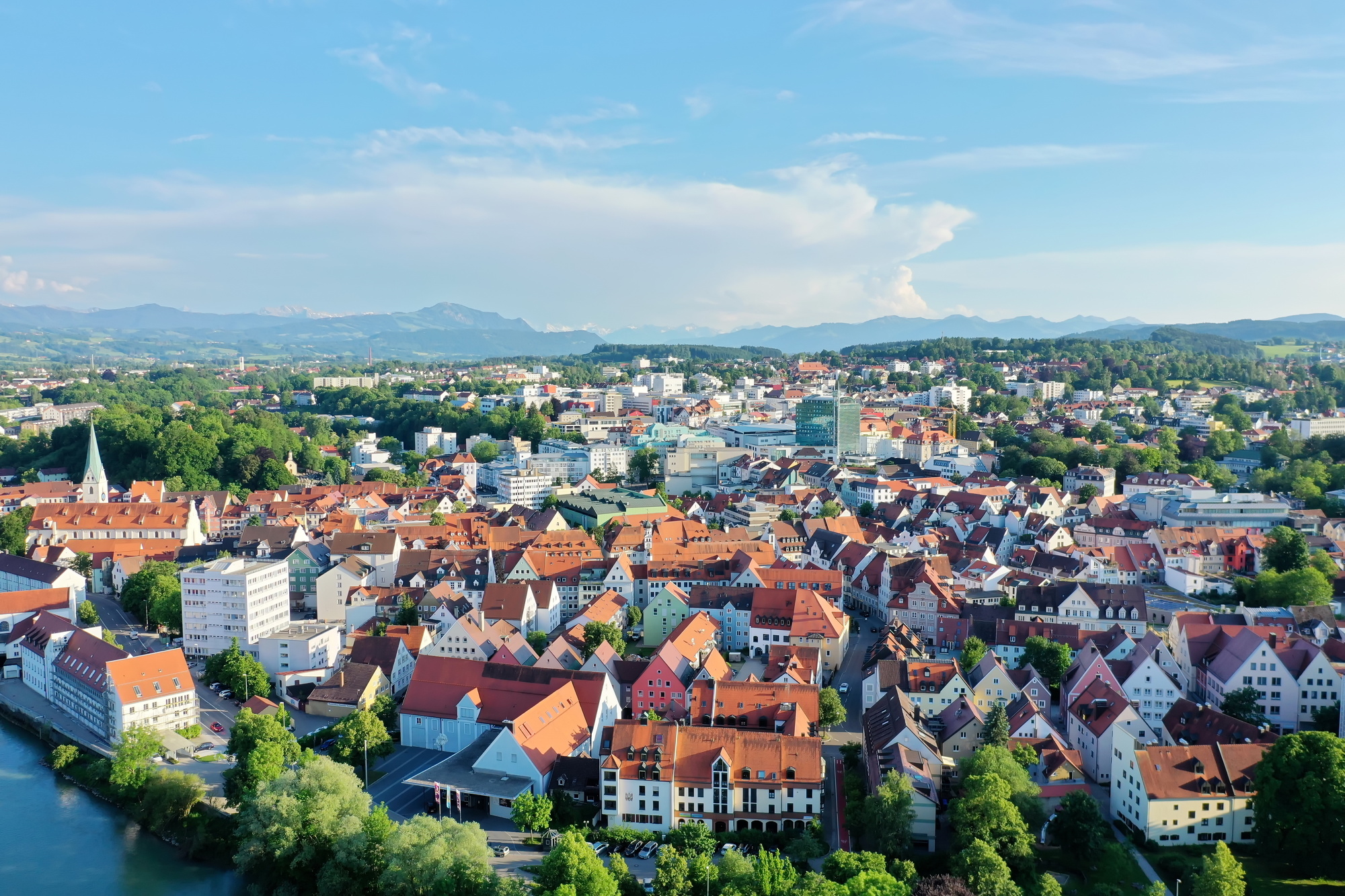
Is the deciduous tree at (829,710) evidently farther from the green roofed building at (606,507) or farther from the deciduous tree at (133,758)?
the green roofed building at (606,507)

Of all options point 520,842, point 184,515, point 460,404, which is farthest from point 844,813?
point 460,404

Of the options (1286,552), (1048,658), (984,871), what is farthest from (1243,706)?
(1286,552)

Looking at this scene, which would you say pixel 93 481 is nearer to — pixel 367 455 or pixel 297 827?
pixel 367 455

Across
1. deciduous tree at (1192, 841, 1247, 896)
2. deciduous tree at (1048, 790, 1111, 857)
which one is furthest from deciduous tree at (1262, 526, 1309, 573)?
deciduous tree at (1192, 841, 1247, 896)

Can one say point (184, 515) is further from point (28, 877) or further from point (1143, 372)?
point (1143, 372)

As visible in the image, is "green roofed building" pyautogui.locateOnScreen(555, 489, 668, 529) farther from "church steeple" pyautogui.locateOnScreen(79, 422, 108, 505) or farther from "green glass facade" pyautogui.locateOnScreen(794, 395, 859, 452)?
"church steeple" pyautogui.locateOnScreen(79, 422, 108, 505)
